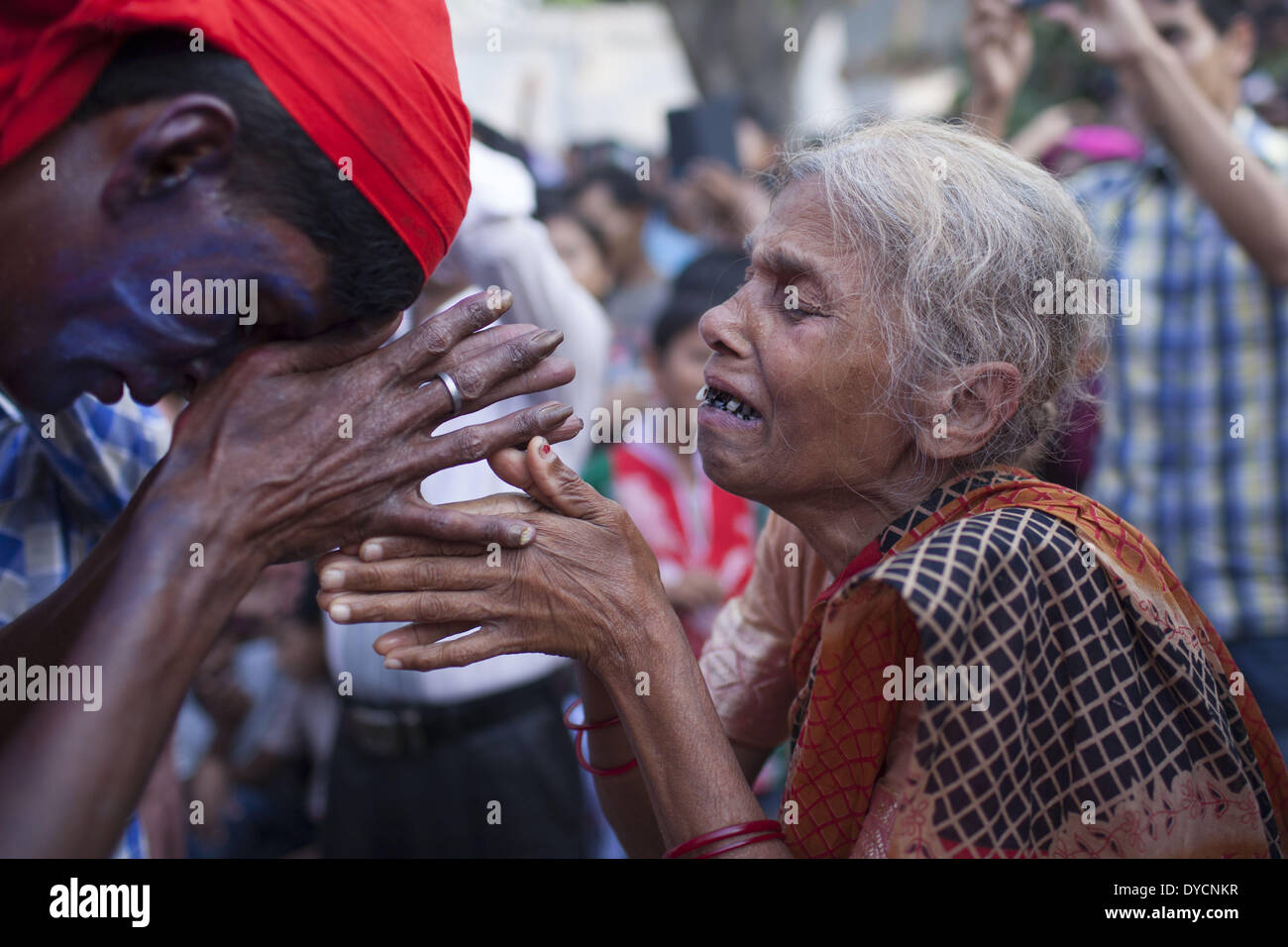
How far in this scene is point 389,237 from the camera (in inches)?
62.1

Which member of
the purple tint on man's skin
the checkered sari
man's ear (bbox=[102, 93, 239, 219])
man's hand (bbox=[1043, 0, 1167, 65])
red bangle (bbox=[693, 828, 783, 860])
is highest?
man's hand (bbox=[1043, 0, 1167, 65])

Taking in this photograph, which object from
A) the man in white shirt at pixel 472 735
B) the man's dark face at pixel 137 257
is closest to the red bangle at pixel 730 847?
the man's dark face at pixel 137 257

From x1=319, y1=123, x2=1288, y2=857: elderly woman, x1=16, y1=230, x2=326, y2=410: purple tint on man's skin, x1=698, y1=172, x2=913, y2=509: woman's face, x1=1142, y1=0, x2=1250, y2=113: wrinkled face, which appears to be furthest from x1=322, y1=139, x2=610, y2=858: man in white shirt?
x1=1142, y1=0, x2=1250, y2=113: wrinkled face

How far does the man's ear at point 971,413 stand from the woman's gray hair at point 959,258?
0.08 feet

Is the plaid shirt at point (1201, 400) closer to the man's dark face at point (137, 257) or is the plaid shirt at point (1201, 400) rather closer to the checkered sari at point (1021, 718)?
the checkered sari at point (1021, 718)

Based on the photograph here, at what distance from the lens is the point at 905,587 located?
1386 mm

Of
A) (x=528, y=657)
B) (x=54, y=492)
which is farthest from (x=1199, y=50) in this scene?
(x=54, y=492)

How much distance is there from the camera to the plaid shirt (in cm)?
287

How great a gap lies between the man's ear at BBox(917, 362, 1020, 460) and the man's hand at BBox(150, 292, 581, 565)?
0.63m

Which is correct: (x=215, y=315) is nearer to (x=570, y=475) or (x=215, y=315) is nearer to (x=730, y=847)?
(x=570, y=475)

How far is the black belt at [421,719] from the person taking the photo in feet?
10.1

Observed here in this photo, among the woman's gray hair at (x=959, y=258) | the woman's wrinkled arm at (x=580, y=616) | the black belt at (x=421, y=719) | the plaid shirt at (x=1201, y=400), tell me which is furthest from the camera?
the black belt at (x=421, y=719)

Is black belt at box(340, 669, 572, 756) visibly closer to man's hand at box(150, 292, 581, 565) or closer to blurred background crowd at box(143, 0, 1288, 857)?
blurred background crowd at box(143, 0, 1288, 857)
